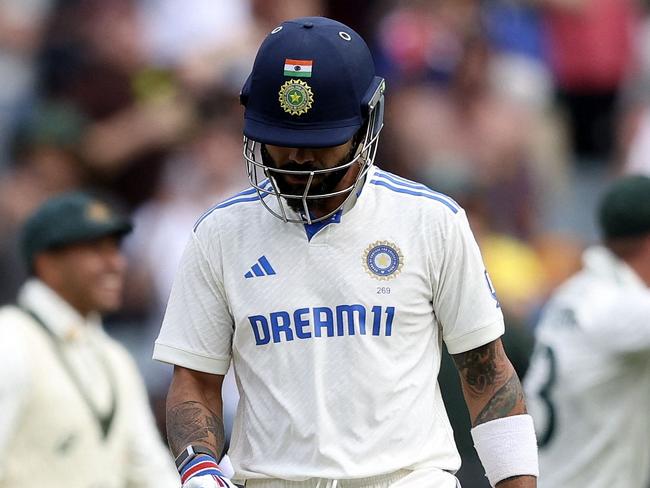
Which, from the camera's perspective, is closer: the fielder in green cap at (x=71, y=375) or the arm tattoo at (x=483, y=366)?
the arm tattoo at (x=483, y=366)

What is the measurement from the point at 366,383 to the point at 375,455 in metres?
0.21

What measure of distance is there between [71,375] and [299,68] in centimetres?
323

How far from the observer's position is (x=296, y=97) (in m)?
4.31

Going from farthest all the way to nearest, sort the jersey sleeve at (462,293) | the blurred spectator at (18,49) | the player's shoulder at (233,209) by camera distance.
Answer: the blurred spectator at (18,49), the player's shoulder at (233,209), the jersey sleeve at (462,293)

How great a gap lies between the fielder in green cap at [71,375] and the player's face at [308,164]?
8.77 ft

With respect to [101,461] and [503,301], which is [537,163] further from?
[101,461]

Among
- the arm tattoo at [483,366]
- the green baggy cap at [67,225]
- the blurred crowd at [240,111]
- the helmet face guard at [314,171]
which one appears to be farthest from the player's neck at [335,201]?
the blurred crowd at [240,111]

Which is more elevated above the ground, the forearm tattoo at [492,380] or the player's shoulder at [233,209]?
the player's shoulder at [233,209]

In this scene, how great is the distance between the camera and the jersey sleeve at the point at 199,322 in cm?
453

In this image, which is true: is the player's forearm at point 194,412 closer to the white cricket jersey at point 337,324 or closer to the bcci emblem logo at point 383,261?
the white cricket jersey at point 337,324

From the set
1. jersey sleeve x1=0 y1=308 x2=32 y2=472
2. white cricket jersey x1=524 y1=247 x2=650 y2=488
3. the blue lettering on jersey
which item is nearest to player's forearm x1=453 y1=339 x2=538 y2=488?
the blue lettering on jersey

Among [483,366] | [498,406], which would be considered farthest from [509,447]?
[483,366]

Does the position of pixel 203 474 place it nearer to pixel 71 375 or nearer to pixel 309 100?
pixel 309 100

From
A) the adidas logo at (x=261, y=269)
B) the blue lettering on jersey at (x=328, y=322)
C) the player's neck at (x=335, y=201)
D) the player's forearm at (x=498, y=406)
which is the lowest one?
the player's forearm at (x=498, y=406)
